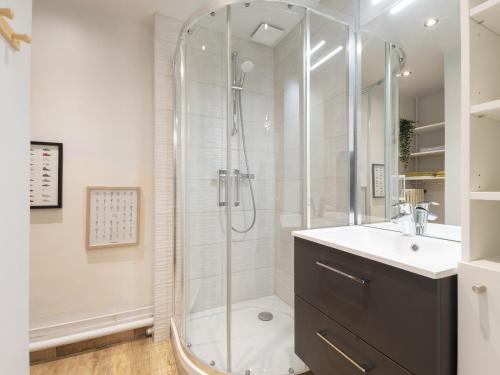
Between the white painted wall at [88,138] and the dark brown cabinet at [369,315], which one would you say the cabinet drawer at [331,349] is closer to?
the dark brown cabinet at [369,315]

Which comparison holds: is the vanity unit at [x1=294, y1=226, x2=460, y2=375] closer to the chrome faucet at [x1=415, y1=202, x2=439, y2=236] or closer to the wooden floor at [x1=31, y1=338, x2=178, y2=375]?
the chrome faucet at [x1=415, y1=202, x2=439, y2=236]

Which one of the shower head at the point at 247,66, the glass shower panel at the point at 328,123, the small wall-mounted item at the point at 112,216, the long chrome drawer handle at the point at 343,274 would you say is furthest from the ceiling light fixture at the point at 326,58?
the small wall-mounted item at the point at 112,216

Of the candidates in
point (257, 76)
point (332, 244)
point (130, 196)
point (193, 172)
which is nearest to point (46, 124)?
point (130, 196)

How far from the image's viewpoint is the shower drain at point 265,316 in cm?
179

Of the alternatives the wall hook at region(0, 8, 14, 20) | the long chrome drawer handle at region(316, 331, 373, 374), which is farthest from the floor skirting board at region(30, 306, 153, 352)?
the wall hook at region(0, 8, 14, 20)

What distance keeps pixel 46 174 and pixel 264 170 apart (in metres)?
1.52

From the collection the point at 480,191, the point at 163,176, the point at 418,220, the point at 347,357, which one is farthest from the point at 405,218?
the point at 163,176

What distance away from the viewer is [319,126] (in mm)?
1606

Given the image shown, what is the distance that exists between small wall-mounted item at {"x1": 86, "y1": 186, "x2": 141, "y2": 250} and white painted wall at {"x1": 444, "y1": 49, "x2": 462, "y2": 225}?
6.43 feet

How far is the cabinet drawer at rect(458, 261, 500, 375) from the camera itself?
60cm

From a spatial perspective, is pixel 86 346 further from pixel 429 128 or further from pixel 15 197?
pixel 429 128

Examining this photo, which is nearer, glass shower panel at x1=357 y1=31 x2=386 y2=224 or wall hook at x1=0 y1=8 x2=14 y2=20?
wall hook at x1=0 y1=8 x2=14 y2=20

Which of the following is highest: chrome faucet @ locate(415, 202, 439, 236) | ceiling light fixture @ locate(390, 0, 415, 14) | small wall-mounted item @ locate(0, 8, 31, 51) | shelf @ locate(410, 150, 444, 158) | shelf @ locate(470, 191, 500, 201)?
ceiling light fixture @ locate(390, 0, 415, 14)

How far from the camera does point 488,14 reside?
0.66 meters
